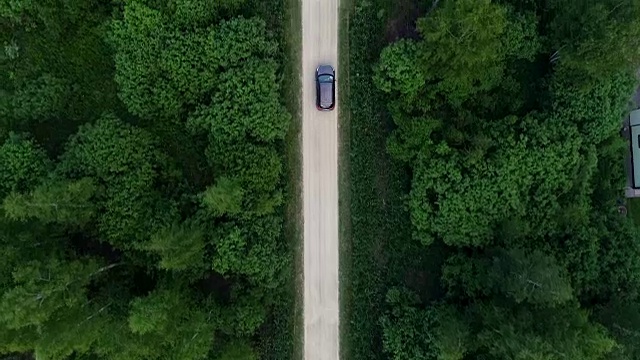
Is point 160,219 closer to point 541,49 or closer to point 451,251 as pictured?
point 451,251

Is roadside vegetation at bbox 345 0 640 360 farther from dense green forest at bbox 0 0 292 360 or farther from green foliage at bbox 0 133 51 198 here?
green foliage at bbox 0 133 51 198

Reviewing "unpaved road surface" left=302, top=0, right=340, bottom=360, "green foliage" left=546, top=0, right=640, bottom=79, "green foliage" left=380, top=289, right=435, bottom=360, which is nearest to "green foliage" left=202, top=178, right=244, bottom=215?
"unpaved road surface" left=302, top=0, right=340, bottom=360

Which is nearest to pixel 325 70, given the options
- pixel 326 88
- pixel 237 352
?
pixel 326 88

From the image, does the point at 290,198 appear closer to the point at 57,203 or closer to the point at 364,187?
the point at 364,187

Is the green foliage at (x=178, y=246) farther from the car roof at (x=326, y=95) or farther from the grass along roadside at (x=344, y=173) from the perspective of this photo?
the car roof at (x=326, y=95)

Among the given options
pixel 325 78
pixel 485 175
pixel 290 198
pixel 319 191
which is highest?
pixel 325 78

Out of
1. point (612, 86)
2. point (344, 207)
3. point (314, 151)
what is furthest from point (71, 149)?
point (612, 86)
